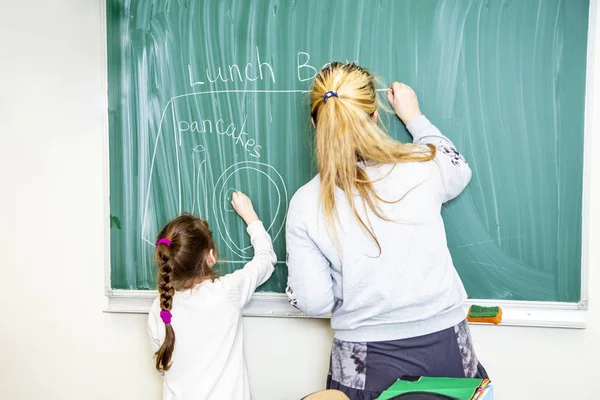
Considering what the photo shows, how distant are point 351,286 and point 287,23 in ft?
3.14

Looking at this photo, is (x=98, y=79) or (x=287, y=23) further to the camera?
(x=98, y=79)

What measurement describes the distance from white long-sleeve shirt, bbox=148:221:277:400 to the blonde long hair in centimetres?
50

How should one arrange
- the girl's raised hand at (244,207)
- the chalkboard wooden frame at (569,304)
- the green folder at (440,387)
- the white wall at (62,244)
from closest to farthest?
the green folder at (440,387) < the chalkboard wooden frame at (569,304) < the girl's raised hand at (244,207) < the white wall at (62,244)

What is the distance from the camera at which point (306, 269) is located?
1.58m

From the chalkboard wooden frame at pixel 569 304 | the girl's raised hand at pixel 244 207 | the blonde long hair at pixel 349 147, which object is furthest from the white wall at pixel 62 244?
the blonde long hair at pixel 349 147

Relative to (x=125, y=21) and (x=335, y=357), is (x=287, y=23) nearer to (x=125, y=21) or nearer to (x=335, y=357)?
(x=125, y=21)

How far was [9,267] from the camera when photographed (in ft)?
7.95

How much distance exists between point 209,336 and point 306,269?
18.1 inches

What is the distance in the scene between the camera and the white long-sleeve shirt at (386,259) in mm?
1511

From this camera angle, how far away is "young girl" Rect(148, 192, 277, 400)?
182 centimetres

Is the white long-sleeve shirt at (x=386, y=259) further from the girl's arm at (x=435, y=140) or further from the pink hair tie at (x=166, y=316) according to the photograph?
the pink hair tie at (x=166, y=316)

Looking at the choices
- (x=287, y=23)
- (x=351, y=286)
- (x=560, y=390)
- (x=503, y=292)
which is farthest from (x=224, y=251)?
(x=560, y=390)

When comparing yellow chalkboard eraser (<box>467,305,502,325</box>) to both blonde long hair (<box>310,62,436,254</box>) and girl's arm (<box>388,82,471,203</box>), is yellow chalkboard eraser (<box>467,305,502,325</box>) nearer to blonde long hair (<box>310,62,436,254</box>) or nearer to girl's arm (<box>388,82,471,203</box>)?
girl's arm (<box>388,82,471,203</box>)

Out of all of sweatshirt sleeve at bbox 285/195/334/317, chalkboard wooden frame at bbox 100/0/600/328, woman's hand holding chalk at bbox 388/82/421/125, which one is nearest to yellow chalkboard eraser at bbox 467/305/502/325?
chalkboard wooden frame at bbox 100/0/600/328
